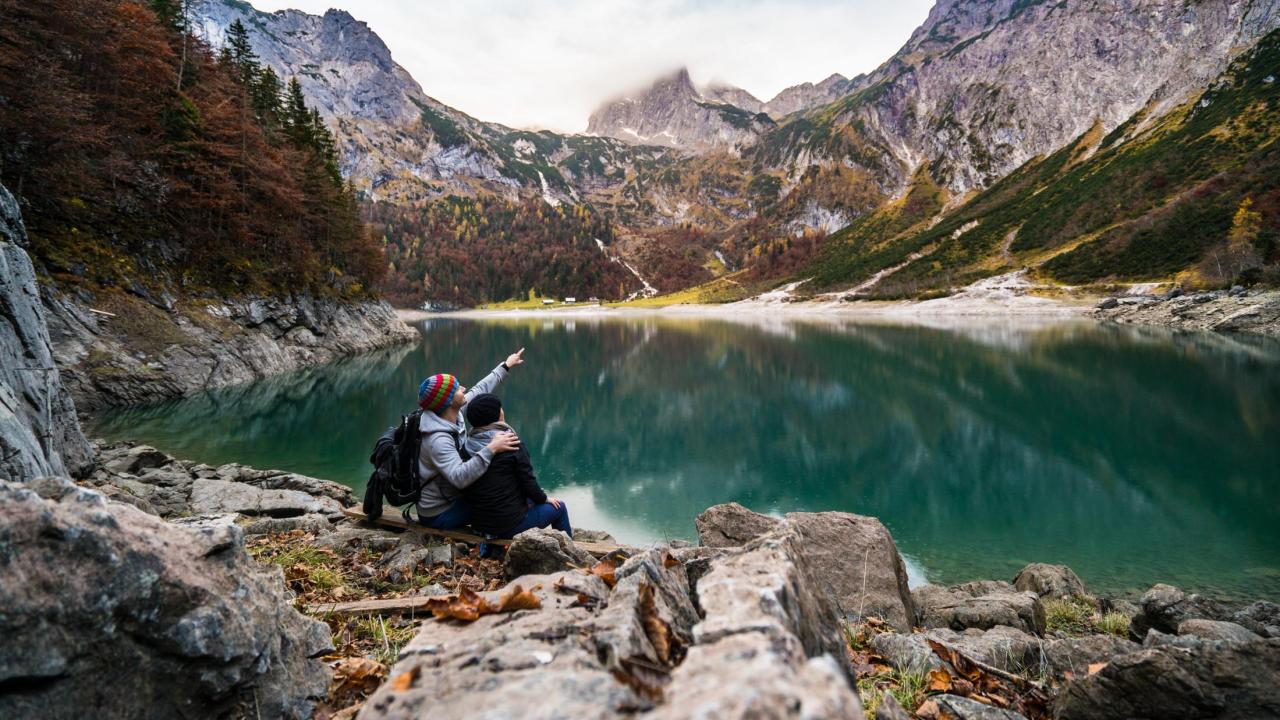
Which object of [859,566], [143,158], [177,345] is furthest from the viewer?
[143,158]

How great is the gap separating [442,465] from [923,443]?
19.5m

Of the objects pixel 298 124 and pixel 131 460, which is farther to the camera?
pixel 298 124

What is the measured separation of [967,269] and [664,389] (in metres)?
111

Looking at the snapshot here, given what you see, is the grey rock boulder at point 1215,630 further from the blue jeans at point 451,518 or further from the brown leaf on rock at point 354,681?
the blue jeans at point 451,518

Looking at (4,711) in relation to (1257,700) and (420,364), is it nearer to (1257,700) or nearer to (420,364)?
(1257,700)

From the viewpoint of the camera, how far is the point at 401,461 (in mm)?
6594

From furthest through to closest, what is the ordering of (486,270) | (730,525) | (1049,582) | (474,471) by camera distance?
(486,270) < (1049,582) < (730,525) < (474,471)

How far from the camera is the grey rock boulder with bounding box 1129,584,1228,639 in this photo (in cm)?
600

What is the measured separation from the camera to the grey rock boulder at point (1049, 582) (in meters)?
8.59

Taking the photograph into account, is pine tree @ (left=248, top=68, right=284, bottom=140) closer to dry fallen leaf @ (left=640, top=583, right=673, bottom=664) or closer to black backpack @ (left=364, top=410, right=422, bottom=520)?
black backpack @ (left=364, top=410, right=422, bottom=520)

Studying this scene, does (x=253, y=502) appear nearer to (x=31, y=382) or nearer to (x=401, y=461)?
(x=31, y=382)

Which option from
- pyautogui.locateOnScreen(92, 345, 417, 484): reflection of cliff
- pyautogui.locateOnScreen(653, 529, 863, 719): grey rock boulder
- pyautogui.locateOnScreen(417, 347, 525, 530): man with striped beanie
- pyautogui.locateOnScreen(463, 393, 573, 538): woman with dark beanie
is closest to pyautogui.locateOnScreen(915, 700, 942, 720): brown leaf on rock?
pyautogui.locateOnScreen(653, 529, 863, 719): grey rock boulder

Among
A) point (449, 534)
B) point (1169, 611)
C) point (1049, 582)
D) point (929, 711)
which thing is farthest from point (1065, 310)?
point (449, 534)

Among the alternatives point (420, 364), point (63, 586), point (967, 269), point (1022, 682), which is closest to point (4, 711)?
point (63, 586)
